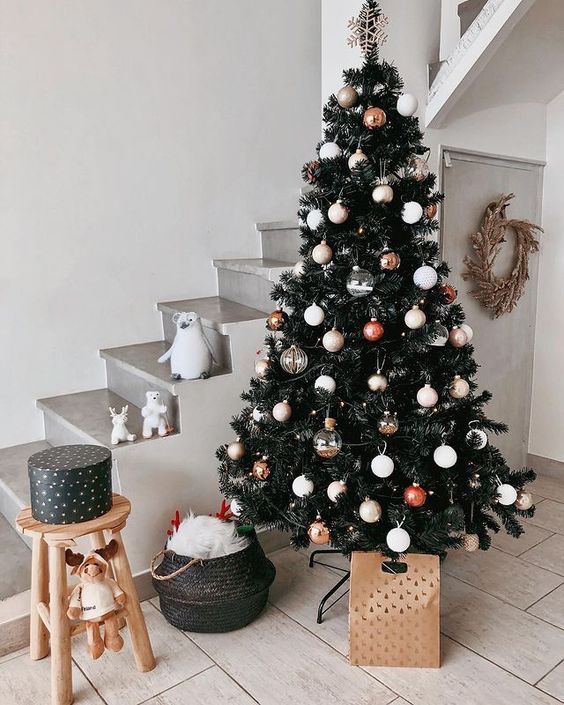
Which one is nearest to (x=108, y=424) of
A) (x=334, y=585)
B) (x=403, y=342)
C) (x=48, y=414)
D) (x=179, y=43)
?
(x=48, y=414)

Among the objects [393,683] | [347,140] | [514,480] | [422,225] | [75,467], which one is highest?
[347,140]

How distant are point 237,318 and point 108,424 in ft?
2.11

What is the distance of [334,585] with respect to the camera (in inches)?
93.4

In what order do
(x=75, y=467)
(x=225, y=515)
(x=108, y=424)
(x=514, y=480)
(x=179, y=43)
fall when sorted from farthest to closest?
(x=179, y=43) → (x=108, y=424) → (x=225, y=515) → (x=514, y=480) → (x=75, y=467)

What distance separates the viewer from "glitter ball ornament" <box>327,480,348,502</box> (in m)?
1.87

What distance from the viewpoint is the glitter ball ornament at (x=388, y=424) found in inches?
72.4

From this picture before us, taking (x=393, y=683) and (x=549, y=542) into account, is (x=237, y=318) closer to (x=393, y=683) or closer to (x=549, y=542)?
(x=393, y=683)

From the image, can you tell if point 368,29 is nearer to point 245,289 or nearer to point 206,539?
point 245,289

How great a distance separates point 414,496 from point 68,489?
0.96m

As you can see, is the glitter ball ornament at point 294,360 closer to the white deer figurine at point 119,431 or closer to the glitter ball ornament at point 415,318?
the glitter ball ornament at point 415,318

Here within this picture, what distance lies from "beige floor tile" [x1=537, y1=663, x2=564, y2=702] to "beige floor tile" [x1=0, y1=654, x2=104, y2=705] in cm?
125

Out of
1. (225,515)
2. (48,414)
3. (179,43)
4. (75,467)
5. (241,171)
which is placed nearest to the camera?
(75,467)

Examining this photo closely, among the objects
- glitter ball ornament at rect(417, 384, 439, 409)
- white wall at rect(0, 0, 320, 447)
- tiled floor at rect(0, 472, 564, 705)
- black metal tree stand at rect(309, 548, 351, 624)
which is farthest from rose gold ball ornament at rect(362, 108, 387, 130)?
tiled floor at rect(0, 472, 564, 705)

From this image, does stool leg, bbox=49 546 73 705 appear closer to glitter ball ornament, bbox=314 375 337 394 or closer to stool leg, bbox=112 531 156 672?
stool leg, bbox=112 531 156 672
